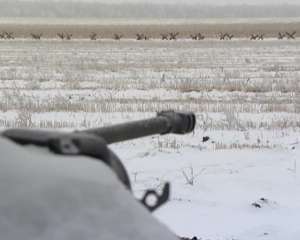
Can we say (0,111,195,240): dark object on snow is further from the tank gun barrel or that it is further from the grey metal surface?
the tank gun barrel

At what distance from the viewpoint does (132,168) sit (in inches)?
314

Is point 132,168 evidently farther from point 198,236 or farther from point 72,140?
point 72,140

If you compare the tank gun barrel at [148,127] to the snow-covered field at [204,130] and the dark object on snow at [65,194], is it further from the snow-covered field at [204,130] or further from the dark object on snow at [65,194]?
the snow-covered field at [204,130]

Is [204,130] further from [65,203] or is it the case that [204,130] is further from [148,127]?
[65,203]

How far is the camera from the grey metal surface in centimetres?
144

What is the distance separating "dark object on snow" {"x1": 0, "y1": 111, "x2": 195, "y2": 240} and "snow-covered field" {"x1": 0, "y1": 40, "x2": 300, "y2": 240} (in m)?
4.04

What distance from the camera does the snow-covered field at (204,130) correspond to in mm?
6230

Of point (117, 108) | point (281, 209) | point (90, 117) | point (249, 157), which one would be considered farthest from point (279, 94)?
point (281, 209)

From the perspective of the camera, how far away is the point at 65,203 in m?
1.48

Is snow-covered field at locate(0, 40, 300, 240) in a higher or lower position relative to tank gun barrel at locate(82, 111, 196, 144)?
lower

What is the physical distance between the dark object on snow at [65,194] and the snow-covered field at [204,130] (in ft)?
13.3

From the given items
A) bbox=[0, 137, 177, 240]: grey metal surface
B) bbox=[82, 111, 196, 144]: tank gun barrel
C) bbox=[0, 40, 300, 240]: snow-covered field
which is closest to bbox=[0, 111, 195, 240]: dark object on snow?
bbox=[0, 137, 177, 240]: grey metal surface

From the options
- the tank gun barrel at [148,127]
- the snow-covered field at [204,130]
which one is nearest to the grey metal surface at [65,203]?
the tank gun barrel at [148,127]

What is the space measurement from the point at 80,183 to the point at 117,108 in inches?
458
